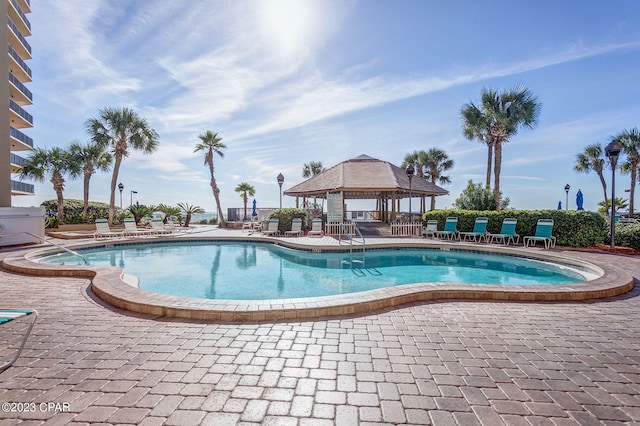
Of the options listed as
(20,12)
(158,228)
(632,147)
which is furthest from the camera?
(632,147)

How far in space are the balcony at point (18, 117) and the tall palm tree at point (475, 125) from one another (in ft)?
102

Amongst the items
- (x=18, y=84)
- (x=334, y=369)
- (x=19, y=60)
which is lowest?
(x=334, y=369)

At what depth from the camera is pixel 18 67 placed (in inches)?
827

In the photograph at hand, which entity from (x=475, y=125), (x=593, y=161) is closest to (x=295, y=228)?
(x=475, y=125)

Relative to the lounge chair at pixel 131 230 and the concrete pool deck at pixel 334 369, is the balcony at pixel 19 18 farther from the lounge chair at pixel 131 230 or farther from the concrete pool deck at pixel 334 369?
the concrete pool deck at pixel 334 369

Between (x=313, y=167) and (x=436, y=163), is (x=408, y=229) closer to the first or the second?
(x=436, y=163)

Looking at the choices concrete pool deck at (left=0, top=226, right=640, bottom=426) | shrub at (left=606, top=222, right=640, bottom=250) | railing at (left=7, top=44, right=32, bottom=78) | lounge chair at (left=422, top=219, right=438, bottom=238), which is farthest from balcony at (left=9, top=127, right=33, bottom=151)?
shrub at (left=606, top=222, right=640, bottom=250)

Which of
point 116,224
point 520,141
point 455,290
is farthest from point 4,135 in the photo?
point 520,141

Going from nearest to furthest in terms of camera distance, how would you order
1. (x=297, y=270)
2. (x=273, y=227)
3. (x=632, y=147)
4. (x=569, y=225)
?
(x=297, y=270), (x=569, y=225), (x=273, y=227), (x=632, y=147)

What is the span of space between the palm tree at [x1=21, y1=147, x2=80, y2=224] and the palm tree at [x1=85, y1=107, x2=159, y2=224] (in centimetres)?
357

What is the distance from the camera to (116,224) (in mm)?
20625

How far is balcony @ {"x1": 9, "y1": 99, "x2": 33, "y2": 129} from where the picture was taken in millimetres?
20036

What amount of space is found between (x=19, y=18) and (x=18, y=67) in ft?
12.7

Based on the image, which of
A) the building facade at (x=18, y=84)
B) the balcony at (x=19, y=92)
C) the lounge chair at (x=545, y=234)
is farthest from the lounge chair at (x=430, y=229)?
the balcony at (x=19, y=92)
